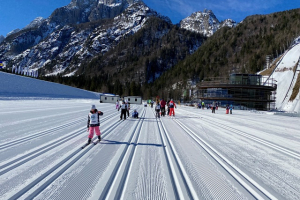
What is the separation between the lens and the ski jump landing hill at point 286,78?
170ft

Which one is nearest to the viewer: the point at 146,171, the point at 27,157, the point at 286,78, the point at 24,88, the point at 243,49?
the point at 146,171

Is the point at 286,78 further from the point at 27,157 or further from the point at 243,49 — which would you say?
the point at 27,157

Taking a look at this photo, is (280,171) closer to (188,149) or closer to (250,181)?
(250,181)

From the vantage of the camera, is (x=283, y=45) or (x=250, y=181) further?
(x=283, y=45)

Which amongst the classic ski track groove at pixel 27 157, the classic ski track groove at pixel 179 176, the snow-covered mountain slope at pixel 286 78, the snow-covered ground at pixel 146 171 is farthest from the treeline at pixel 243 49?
the classic ski track groove at pixel 27 157

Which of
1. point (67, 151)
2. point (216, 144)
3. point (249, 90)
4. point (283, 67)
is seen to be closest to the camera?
point (67, 151)

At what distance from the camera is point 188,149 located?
18.8ft

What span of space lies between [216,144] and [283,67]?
76.2 m

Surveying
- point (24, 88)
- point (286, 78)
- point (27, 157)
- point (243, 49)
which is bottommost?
point (27, 157)

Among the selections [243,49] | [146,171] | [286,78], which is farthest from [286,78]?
[146,171]

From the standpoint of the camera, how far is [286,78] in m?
59.9

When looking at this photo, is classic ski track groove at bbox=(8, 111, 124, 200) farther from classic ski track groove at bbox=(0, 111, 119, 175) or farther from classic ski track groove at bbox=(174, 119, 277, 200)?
classic ski track groove at bbox=(174, 119, 277, 200)

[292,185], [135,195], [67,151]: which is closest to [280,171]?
[292,185]

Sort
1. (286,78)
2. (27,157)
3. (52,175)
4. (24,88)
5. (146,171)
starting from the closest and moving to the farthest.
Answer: (52,175) < (146,171) < (27,157) < (24,88) < (286,78)
